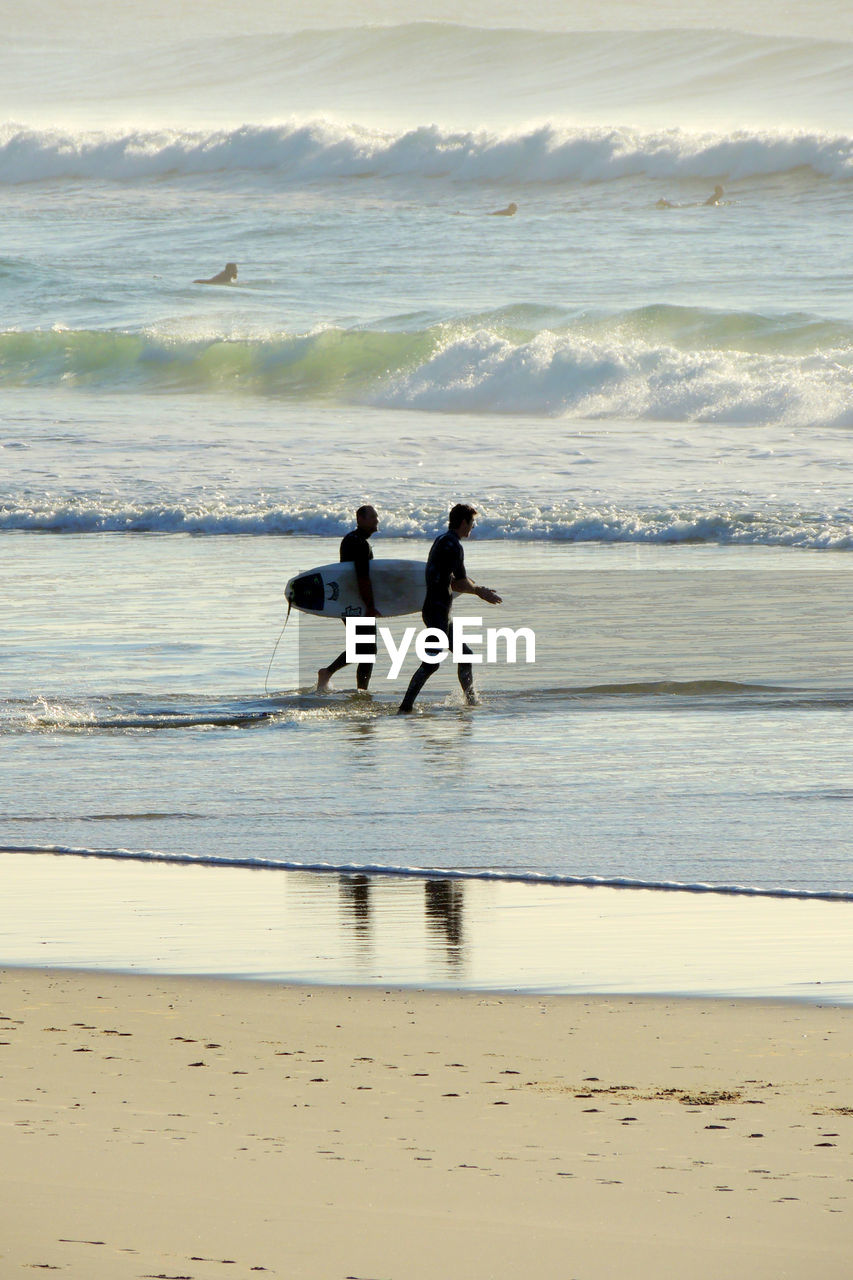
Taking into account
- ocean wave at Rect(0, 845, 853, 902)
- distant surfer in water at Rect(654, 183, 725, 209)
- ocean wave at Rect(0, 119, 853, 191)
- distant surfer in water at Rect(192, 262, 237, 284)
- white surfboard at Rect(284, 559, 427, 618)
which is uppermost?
ocean wave at Rect(0, 119, 853, 191)

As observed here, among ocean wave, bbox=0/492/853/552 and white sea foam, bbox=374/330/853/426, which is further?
white sea foam, bbox=374/330/853/426

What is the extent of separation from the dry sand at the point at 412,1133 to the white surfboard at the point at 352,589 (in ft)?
20.9

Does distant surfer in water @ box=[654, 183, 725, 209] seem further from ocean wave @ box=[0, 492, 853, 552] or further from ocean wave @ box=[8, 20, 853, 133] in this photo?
ocean wave @ box=[0, 492, 853, 552]

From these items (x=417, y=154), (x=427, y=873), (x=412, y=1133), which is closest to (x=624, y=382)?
(x=427, y=873)

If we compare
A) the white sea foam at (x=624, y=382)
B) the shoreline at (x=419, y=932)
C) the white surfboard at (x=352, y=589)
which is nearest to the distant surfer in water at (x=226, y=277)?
the white sea foam at (x=624, y=382)

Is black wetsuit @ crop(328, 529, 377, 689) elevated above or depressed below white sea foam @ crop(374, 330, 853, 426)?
below

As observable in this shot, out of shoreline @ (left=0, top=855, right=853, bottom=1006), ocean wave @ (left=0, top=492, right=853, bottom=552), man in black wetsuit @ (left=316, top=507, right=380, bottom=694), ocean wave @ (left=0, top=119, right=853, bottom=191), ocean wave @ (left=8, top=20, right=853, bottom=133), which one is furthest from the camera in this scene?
ocean wave @ (left=8, top=20, right=853, bottom=133)

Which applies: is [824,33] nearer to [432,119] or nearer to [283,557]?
[432,119]

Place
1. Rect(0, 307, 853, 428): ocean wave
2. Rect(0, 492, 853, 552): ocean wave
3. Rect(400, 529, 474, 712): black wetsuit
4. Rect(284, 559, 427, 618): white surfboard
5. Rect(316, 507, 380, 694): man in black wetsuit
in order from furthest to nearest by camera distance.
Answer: Rect(0, 307, 853, 428): ocean wave → Rect(0, 492, 853, 552): ocean wave → Rect(284, 559, 427, 618): white surfboard → Rect(316, 507, 380, 694): man in black wetsuit → Rect(400, 529, 474, 712): black wetsuit

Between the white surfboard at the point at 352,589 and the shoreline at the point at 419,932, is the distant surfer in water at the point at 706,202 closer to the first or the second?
the white surfboard at the point at 352,589

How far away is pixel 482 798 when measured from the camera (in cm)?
835

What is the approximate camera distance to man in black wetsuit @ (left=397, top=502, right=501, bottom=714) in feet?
34.7

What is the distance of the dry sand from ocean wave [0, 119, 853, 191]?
4236 centimetres

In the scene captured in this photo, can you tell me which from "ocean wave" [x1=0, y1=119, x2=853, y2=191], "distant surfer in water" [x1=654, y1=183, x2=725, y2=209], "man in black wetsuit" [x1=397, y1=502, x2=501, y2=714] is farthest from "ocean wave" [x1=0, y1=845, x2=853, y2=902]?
"ocean wave" [x1=0, y1=119, x2=853, y2=191]
